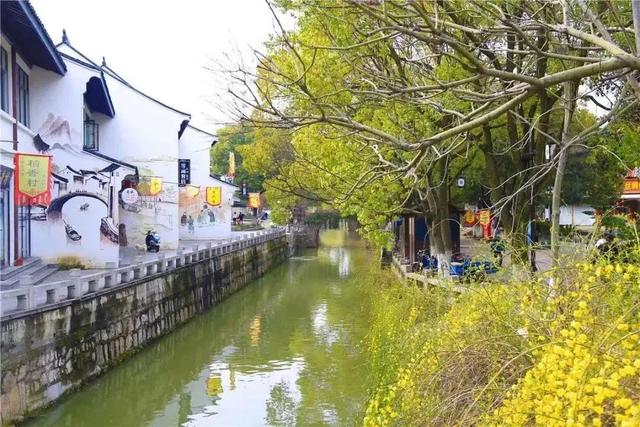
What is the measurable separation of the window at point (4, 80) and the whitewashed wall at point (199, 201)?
1810 cm

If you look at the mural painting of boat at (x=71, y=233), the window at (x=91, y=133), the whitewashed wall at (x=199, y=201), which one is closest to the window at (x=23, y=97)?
the mural painting of boat at (x=71, y=233)

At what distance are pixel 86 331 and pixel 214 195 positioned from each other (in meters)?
23.8

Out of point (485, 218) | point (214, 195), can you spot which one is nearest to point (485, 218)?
point (485, 218)

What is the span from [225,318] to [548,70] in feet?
45.3

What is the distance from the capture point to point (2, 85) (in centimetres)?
1554

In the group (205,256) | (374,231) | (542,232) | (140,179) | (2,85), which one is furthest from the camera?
(140,179)

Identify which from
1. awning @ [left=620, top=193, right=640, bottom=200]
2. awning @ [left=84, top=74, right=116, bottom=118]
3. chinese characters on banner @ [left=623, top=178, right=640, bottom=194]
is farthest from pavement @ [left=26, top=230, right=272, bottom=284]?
chinese characters on banner @ [left=623, top=178, right=640, bottom=194]

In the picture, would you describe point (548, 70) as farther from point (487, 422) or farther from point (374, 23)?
point (487, 422)

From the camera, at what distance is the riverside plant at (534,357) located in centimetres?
344

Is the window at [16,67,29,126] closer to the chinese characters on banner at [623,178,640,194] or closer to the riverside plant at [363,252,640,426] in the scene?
the riverside plant at [363,252,640,426]

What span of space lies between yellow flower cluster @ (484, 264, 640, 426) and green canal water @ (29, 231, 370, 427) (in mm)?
6960

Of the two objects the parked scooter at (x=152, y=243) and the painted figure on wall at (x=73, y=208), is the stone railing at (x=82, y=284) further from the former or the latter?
the parked scooter at (x=152, y=243)

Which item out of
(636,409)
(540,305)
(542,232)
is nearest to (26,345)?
(540,305)

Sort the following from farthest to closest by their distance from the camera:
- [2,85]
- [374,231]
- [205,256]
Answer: [205,256]
[374,231]
[2,85]
